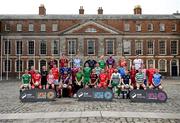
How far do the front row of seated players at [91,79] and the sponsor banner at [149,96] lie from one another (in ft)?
5.40

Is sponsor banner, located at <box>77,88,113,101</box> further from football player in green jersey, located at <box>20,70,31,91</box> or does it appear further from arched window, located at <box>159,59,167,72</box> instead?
arched window, located at <box>159,59,167,72</box>

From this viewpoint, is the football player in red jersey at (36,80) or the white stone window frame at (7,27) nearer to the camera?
the football player in red jersey at (36,80)

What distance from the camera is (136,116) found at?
47.9 feet

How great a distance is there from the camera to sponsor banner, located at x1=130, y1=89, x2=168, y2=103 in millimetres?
20031

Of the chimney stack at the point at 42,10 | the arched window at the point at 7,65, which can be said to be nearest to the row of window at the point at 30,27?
the chimney stack at the point at 42,10

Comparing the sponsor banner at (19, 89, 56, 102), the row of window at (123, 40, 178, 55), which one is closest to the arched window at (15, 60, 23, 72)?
the row of window at (123, 40, 178, 55)

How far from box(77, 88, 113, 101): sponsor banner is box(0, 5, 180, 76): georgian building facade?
5083cm

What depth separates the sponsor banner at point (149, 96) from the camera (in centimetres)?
2003

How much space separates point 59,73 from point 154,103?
5926 mm

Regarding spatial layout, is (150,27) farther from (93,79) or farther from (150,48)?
(93,79)

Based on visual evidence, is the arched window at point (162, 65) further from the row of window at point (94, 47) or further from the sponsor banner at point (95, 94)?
the sponsor banner at point (95, 94)

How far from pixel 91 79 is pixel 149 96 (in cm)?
372

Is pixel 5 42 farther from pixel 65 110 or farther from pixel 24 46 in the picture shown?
pixel 65 110

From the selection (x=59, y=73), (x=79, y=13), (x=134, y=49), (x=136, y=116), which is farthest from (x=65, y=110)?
(x=79, y=13)
